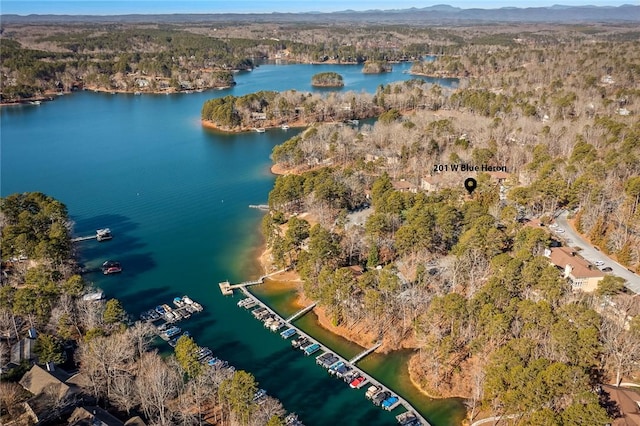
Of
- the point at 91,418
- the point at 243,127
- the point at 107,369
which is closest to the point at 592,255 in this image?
the point at 107,369

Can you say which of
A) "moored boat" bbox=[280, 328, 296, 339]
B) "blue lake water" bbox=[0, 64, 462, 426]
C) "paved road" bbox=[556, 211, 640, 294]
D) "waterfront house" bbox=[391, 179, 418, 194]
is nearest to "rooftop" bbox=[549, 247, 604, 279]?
"paved road" bbox=[556, 211, 640, 294]

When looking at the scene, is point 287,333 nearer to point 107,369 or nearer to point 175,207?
point 107,369

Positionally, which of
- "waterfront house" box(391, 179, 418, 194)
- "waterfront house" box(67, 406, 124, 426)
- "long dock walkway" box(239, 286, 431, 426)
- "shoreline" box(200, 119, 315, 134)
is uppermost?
"shoreline" box(200, 119, 315, 134)

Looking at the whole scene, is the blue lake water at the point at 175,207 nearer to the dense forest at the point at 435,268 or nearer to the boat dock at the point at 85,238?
the boat dock at the point at 85,238

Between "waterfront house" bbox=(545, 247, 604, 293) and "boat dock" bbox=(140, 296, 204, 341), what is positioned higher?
"waterfront house" bbox=(545, 247, 604, 293)

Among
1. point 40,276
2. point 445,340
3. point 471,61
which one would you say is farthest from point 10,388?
point 471,61

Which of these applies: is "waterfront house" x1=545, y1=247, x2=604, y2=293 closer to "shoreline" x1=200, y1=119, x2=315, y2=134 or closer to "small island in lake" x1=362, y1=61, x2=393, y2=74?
"shoreline" x1=200, y1=119, x2=315, y2=134
